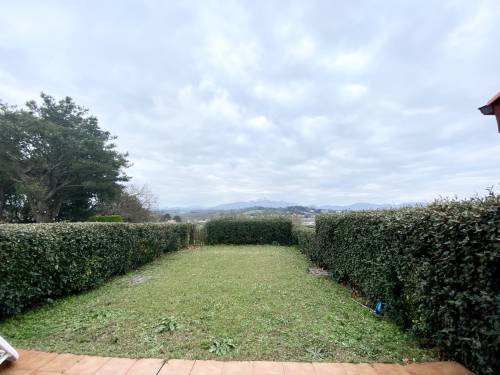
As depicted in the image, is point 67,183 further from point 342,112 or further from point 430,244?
point 430,244

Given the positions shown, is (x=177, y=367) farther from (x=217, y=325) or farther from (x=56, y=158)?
(x=56, y=158)

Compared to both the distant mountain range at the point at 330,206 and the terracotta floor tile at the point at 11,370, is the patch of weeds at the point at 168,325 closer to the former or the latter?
the terracotta floor tile at the point at 11,370

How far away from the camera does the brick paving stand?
90.4 inches

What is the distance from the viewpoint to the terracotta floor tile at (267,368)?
7.52 feet

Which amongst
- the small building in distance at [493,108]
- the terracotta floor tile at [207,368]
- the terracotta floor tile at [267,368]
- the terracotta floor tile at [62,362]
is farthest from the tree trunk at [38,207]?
the small building in distance at [493,108]

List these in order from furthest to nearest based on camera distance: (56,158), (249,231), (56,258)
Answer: (56,158), (249,231), (56,258)

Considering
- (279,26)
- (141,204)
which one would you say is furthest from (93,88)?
(141,204)

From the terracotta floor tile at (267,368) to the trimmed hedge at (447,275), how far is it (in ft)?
5.28

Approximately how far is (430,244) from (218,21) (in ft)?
24.4

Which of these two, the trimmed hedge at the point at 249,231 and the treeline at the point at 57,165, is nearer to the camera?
the trimmed hedge at the point at 249,231

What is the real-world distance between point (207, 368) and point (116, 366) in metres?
0.85

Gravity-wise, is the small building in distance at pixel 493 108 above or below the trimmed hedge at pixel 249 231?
above

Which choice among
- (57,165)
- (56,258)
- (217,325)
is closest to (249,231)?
(56,258)

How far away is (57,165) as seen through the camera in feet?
64.8
